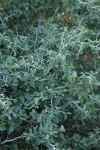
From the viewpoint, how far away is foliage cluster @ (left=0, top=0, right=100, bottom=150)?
228 centimetres

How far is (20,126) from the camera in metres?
2.38

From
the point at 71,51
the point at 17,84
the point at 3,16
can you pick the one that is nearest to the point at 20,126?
the point at 17,84

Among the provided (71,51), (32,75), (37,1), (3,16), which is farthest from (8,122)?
(37,1)

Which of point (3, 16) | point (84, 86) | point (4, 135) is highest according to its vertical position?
point (3, 16)

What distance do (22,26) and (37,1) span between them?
259 mm

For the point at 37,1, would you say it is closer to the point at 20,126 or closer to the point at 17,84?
the point at 17,84

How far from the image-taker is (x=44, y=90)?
236 cm

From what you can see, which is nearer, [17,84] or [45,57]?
[17,84]

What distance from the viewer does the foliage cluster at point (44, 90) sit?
2275mm

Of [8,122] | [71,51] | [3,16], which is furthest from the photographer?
[3,16]

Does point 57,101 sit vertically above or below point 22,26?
below

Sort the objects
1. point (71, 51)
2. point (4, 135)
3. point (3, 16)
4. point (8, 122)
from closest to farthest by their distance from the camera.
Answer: point (8, 122) < point (4, 135) < point (71, 51) < point (3, 16)

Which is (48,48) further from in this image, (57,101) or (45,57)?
(57,101)

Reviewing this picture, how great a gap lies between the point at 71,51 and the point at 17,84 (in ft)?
1.83
